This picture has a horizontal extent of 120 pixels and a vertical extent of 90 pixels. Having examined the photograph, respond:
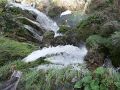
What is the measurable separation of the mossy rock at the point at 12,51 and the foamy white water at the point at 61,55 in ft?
1.19

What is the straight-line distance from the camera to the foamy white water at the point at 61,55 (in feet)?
28.8

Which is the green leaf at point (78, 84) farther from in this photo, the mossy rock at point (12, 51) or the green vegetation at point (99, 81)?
the mossy rock at point (12, 51)

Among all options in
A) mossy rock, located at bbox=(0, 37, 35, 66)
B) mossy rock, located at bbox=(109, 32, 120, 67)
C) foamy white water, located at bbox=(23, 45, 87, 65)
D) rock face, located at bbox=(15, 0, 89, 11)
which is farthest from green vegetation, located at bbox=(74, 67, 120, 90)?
rock face, located at bbox=(15, 0, 89, 11)

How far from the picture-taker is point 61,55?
9195 millimetres

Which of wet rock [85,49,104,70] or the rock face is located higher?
the rock face

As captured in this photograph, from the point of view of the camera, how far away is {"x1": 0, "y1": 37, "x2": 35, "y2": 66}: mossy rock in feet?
29.8

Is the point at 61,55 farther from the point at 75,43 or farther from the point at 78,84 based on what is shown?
the point at 78,84

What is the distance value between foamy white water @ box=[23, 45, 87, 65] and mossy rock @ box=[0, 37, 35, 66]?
14.2 inches

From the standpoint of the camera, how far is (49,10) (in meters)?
19.7

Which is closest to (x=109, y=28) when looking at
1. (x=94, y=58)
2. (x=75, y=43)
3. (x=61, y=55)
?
(x=94, y=58)

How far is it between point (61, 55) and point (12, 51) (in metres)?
1.65

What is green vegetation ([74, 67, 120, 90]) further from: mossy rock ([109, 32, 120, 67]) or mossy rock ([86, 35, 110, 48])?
mossy rock ([86, 35, 110, 48])

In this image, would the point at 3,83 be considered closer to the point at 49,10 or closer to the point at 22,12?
the point at 22,12

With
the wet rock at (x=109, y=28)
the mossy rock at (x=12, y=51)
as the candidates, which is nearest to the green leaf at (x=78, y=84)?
the mossy rock at (x=12, y=51)
